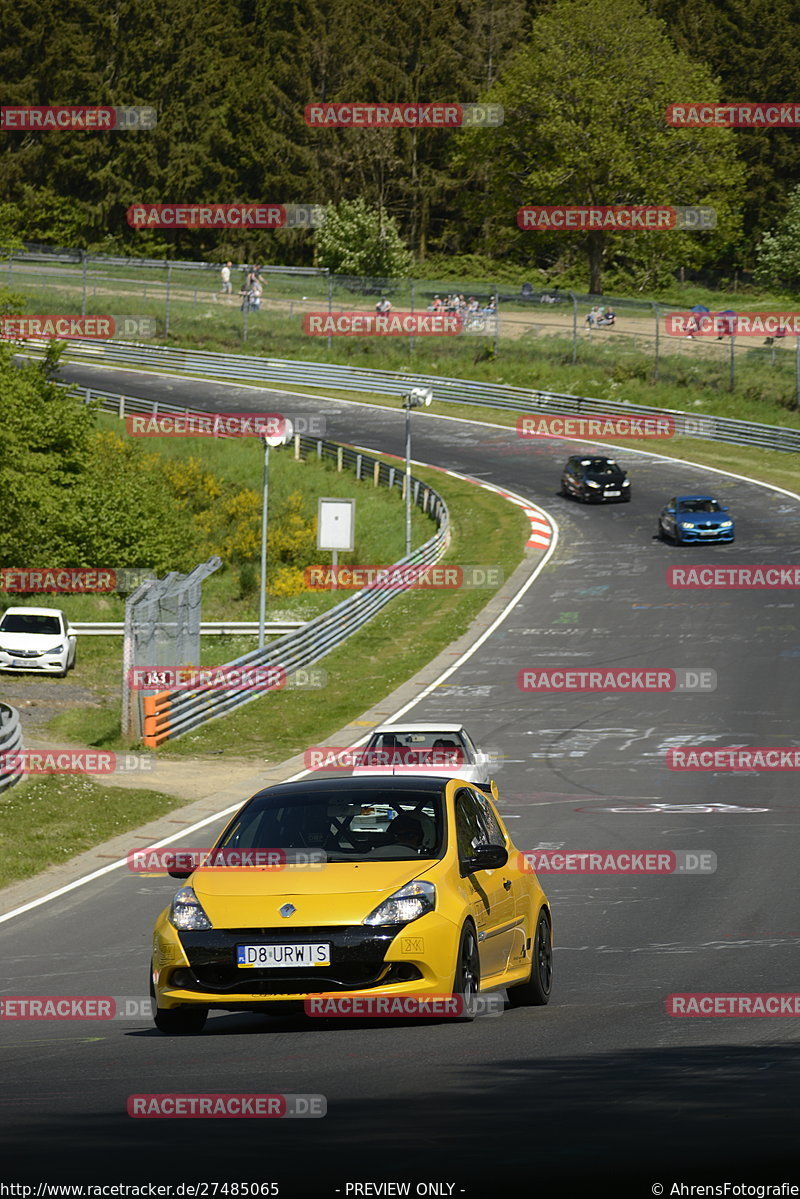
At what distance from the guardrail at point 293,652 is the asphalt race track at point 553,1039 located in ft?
12.6

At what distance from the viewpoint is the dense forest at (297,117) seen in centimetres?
11188

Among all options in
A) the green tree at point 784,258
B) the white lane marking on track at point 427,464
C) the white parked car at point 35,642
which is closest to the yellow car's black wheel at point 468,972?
the white lane marking on track at point 427,464

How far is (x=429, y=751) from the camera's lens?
20422 mm

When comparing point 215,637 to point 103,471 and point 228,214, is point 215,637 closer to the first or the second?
point 103,471

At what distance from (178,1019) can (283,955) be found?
84cm

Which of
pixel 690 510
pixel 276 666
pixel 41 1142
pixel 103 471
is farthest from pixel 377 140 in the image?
pixel 41 1142

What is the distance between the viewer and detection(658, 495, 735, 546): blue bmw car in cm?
4856

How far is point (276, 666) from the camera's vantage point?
116 ft

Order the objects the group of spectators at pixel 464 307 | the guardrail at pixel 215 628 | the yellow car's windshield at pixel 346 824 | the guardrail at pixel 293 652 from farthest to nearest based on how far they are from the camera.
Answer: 1. the group of spectators at pixel 464 307
2. the guardrail at pixel 215 628
3. the guardrail at pixel 293 652
4. the yellow car's windshield at pixel 346 824

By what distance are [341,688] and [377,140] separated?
81.6 meters

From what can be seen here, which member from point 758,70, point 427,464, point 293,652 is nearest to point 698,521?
point 293,652

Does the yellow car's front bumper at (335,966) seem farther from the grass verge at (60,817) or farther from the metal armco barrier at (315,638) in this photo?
the metal armco barrier at (315,638)

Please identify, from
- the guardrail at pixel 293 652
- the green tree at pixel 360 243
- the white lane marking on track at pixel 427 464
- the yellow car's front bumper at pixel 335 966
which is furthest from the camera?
the green tree at pixel 360 243

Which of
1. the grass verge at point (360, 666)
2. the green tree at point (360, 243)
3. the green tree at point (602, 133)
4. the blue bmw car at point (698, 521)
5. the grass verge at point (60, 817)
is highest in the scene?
the green tree at point (602, 133)
